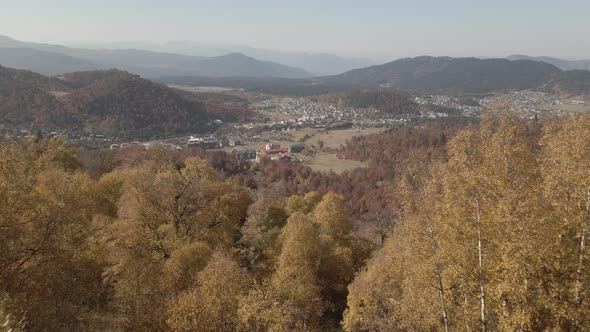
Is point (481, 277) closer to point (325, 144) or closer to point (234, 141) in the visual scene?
point (325, 144)

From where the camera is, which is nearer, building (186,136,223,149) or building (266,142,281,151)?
building (266,142,281,151)

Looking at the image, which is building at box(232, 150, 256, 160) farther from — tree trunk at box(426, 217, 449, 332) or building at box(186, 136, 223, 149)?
tree trunk at box(426, 217, 449, 332)

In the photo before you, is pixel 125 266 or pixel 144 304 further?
pixel 125 266

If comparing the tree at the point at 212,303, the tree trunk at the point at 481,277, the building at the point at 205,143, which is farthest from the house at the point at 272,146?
the tree trunk at the point at 481,277

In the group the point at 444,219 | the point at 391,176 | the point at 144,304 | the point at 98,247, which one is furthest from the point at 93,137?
the point at 444,219

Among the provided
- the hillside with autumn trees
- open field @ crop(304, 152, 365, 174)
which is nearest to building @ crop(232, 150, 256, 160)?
open field @ crop(304, 152, 365, 174)

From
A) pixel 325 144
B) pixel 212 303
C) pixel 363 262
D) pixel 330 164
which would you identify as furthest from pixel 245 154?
pixel 212 303

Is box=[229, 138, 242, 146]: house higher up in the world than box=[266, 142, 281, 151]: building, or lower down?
lower down

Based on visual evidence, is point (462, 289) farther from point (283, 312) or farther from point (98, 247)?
point (98, 247)

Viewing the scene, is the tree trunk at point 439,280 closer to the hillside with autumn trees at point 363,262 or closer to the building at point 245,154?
the hillside with autumn trees at point 363,262
